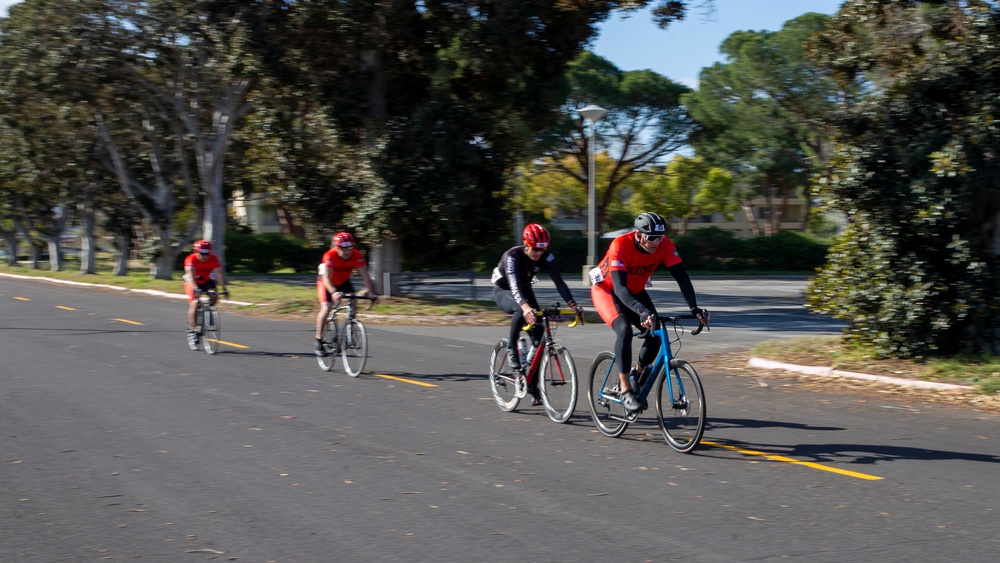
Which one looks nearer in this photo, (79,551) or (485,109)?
(79,551)

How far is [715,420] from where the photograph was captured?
29.3 ft

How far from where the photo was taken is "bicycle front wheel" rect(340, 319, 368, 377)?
470 inches

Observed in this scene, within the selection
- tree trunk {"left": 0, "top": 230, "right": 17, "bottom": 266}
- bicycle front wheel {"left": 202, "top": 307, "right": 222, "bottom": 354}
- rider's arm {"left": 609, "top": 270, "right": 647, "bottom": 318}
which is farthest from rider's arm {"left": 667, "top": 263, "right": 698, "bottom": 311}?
tree trunk {"left": 0, "top": 230, "right": 17, "bottom": 266}

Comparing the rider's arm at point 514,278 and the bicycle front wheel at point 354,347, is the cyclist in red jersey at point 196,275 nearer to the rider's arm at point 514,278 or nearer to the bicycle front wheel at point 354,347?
the bicycle front wheel at point 354,347

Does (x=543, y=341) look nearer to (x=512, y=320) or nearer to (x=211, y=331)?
(x=512, y=320)

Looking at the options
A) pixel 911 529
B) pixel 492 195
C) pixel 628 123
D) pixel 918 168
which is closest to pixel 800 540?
pixel 911 529

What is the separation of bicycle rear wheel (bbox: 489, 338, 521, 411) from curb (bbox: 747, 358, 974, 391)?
4.22 meters

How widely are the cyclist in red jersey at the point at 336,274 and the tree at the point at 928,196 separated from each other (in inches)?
230

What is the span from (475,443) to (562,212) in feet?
183

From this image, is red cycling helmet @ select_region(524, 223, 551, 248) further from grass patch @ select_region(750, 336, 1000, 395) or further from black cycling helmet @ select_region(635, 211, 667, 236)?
grass patch @ select_region(750, 336, 1000, 395)

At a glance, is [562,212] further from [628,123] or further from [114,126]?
[114,126]

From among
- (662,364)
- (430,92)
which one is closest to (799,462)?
(662,364)

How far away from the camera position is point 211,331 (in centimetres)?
1433

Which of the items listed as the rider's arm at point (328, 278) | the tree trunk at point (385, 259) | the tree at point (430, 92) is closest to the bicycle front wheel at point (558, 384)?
the rider's arm at point (328, 278)
